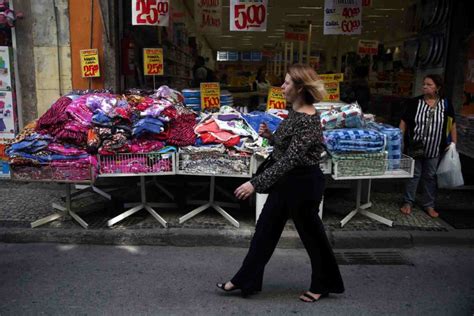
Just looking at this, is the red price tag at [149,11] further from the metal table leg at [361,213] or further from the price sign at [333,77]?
the metal table leg at [361,213]

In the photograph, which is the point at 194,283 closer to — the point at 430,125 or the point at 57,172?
the point at 57,172

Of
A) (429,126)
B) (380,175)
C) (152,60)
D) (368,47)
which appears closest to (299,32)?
(368,47)

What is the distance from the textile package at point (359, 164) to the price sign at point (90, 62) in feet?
12.2

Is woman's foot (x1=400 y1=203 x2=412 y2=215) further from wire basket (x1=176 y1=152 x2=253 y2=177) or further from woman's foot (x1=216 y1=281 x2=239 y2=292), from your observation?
woman's foot (x1=216 y1=281 x2=239 y2=292)

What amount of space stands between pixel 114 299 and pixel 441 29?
21.1 ft

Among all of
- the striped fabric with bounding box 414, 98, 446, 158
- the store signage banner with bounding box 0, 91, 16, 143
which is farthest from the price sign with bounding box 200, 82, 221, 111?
the store signage banner with bounding box 0, 91, 16, 143

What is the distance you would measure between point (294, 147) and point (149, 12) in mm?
3778

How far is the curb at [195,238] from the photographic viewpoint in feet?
15.8

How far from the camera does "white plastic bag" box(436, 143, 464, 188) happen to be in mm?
5152

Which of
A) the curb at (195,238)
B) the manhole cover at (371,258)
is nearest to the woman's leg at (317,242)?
the manhole cover at (371,258)

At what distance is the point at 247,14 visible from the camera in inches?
244

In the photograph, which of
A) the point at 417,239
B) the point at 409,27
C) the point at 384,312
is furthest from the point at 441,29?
the point at 384,312

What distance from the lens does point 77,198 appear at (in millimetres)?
6141

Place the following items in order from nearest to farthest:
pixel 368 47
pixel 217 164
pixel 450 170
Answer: pixel 217 164
pixel 450 170
pixel 368 47
